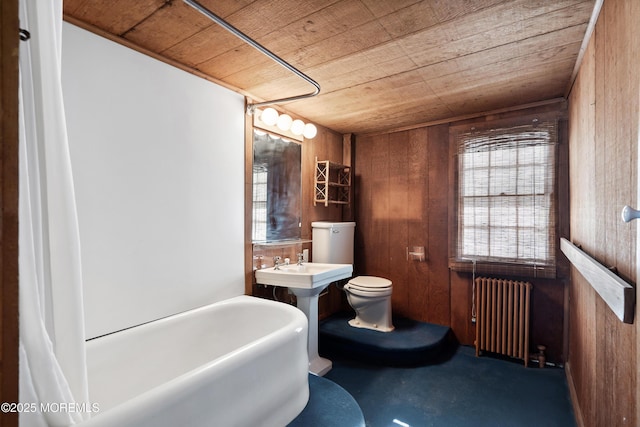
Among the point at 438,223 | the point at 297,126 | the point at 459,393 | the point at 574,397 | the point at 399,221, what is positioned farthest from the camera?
the point at 399,221

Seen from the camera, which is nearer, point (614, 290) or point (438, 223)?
point (614, 290)

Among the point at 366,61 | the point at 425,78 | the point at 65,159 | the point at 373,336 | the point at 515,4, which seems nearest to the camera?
the point at 65,159

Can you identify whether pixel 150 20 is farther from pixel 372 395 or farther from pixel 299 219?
pixel 372 395

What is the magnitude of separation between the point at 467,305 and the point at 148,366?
273cm

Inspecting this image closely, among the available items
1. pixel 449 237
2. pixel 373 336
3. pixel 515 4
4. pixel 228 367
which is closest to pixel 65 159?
pixel 228 367

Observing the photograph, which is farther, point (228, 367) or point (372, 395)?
point (372, 395)

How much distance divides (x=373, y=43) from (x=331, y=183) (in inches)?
67.7

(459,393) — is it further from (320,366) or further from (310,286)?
(310,286)

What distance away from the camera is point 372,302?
10.0 feet

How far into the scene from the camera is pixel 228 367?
1340 mm

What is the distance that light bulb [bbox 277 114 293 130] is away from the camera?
9.25 ft

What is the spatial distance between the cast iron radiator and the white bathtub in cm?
185

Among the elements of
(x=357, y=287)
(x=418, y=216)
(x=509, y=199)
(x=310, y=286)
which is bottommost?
(x=357, y=287)

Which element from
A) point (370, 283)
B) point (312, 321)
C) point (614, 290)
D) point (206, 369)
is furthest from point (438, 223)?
point (206, 369)
